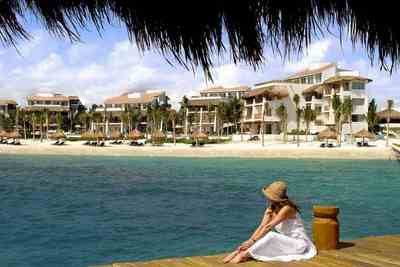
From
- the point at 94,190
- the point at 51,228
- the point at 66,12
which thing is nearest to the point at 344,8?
the point at 66,12

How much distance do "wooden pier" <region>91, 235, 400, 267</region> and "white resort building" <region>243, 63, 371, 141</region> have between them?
57314mm

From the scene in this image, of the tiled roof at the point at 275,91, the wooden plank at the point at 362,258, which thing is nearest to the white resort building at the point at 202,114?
the tiled roof at the point at 275,91

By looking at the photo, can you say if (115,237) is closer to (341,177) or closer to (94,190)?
(94,190)

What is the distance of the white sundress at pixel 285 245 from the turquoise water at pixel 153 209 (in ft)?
19.3

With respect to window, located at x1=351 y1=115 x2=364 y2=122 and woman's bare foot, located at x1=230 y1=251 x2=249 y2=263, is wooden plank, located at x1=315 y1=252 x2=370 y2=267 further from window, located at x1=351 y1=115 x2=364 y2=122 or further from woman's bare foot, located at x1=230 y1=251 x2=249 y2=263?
window, located at x1=351 y1=115 x2=364 y2=122

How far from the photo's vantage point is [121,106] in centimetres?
10581

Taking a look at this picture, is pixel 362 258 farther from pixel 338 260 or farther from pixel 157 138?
pixel 157 138

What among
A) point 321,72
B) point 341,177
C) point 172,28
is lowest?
point 341,177

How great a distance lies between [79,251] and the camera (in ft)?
39.0

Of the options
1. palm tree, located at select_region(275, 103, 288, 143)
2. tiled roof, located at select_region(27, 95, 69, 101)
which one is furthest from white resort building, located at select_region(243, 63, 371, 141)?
tiled roof, located at select_region(27, 95, 69, 101)

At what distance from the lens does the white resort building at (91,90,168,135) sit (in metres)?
98.1

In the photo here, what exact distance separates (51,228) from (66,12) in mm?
13685

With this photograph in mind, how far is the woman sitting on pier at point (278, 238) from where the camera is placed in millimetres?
5805

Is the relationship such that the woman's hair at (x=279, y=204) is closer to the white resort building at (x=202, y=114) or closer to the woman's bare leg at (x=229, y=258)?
the woman's bare leg at (x=229, y=258)
